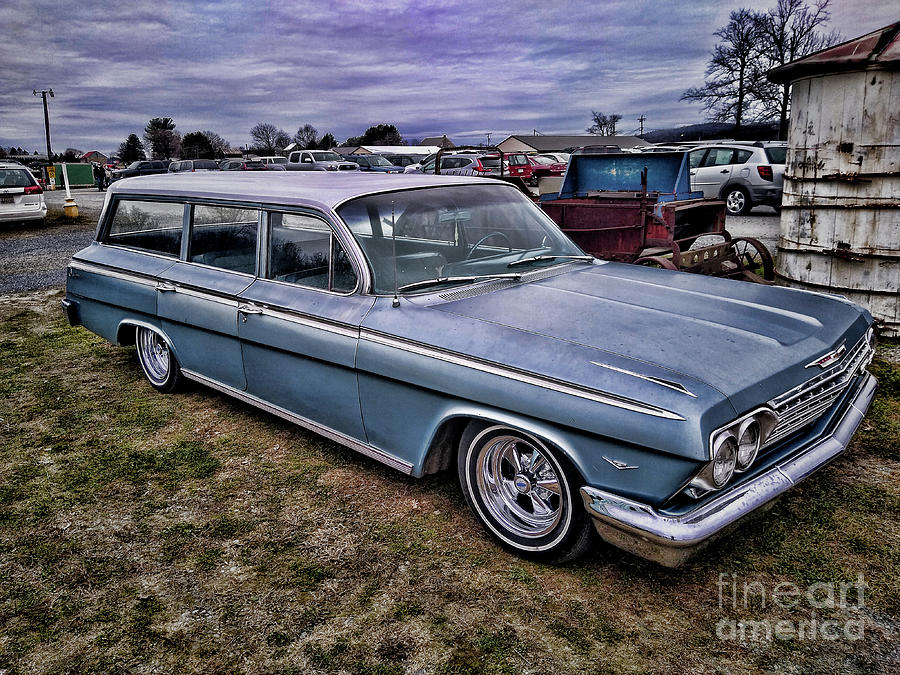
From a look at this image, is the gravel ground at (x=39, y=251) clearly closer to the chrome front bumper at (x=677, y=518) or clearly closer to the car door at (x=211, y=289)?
the car door at (x=211, y=289)

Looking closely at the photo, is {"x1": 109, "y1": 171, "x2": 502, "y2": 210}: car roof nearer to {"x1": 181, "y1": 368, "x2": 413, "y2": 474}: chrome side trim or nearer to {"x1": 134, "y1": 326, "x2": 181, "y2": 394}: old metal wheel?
{"x1": 134, "y1": 326, "x2": 181, "y2": 394}: old metal wheel

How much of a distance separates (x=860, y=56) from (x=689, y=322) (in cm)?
421

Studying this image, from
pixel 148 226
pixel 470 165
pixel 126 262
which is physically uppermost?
pixel 470 165

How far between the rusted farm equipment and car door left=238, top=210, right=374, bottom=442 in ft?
12.5

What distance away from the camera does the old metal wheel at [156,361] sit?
5008 mm

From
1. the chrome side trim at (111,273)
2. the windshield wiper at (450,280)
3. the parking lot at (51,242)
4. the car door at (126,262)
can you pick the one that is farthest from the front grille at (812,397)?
the parking lot at (51,242)

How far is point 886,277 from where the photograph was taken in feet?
19.3

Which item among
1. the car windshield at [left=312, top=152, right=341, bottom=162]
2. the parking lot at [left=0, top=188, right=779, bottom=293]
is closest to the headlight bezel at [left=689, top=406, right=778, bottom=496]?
the parking lot at [left=0, top=188, right=779, bottom=293]

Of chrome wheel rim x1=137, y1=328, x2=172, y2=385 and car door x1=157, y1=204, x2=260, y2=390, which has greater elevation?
car door x1=157, y1=204, x2=260, y2=390

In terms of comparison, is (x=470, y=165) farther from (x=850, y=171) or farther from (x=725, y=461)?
(x=725, y=461)

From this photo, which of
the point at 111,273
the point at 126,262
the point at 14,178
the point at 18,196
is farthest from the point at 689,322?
the point at 14,178

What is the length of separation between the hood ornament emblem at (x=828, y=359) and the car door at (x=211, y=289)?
2947mm

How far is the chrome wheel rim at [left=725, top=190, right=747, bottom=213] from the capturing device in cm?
1564

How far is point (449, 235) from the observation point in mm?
3736
